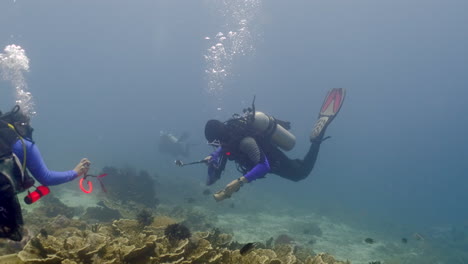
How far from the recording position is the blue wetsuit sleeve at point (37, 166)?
13.9ft

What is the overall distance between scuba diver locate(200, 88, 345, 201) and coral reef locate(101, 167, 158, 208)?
8625 mm

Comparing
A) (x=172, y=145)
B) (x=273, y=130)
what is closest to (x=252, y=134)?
(x=273, y=130)

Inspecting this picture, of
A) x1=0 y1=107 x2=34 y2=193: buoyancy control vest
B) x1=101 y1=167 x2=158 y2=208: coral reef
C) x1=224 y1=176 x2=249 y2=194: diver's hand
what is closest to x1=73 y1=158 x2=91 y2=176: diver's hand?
x1=0 y1=107 x2=34 y2=193: buoyancy control vest

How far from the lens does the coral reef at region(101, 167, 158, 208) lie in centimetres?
1636

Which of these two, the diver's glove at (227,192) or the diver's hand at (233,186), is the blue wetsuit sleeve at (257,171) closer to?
the diver's hand at (233,186)

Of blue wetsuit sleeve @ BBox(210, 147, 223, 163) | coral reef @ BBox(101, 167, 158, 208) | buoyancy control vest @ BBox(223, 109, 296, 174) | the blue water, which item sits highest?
the blue water

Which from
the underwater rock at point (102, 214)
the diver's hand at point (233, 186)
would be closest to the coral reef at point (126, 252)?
the diver's hand at point (233, 186)

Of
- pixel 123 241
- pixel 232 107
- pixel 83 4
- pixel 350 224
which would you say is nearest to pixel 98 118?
pixel 83 4

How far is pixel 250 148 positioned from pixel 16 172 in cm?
543

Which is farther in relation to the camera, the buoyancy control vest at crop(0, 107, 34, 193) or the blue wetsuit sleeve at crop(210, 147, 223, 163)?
the blue wetsuit sleeve at crop(210, 147, 223, 163)

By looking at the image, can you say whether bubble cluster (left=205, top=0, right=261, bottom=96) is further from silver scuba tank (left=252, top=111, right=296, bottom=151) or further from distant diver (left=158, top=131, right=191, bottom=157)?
silver scuba tank (left=252, top=111, right=296, bottom=151)

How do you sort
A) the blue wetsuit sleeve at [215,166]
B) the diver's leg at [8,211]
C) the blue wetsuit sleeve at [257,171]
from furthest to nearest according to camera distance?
the blue wetsuit sleeve at [215,166] < the blue wetsuit sleeve at [257,171] < the diver's leg at [8,211]

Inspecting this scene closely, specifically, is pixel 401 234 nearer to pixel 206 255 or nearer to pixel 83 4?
pixel 206 255

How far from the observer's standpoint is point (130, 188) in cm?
1731
